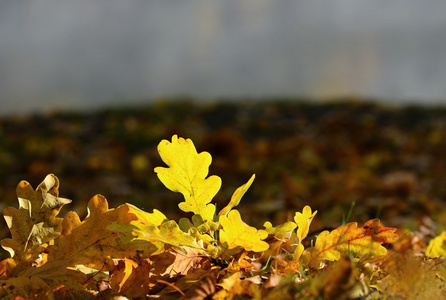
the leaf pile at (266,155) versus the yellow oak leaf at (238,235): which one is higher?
the yellow oak leaf at (238,235)

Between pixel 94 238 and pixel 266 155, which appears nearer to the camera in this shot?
pixel 94 238

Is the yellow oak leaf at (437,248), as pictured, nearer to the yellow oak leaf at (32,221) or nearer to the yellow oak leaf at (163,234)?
the yellow oak leaf at (163,234)

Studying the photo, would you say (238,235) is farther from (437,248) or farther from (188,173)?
(437,248)

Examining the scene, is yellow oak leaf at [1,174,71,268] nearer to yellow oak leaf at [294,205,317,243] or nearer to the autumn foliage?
the autumn foliage

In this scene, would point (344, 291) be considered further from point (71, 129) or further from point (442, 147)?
point (71, 129)

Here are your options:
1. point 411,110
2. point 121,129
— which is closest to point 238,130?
point 121,129

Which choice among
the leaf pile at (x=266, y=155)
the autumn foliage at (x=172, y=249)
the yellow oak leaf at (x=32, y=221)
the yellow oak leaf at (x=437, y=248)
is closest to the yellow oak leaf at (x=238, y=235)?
the autumn foliage at (x=172, y=249)

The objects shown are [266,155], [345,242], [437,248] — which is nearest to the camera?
[345,242]

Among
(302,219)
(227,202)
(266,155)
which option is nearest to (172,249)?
(302,219)
